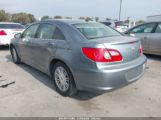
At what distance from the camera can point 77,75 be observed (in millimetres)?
2959

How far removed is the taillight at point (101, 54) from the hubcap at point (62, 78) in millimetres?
715

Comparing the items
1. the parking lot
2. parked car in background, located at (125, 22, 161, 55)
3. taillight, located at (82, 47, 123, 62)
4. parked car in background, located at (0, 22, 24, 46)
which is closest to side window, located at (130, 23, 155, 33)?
parked car in background, located at (125, 22, 161, 55)

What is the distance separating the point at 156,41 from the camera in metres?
6.16

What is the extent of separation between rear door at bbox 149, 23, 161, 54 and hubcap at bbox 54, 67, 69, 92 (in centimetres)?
408

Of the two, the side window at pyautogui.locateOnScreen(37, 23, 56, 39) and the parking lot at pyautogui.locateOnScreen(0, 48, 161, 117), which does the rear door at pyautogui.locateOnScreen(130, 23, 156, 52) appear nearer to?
the parking lot at pyautogui.locateOnScreen(0, 48, 161, 117)

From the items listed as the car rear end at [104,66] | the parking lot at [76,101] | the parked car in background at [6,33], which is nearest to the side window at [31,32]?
the parking lot at [76,101]

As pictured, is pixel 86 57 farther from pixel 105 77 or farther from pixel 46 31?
pixel 46 31

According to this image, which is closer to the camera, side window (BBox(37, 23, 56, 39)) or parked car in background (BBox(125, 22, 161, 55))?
side window (BBox(37, 23, 56, 39))

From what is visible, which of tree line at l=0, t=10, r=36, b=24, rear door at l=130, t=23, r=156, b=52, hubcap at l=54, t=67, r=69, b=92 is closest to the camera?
hubcap at l=54, t=67, r=69, b=92

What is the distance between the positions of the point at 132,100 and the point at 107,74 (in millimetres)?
959

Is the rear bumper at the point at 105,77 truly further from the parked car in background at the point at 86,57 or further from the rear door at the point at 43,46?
the rear door at the point at 43,46

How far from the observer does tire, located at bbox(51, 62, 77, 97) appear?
3.21 metres

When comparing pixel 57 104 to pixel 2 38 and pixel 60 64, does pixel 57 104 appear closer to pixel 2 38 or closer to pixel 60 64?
pixel 60 64

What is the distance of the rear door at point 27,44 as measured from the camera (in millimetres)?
4423
